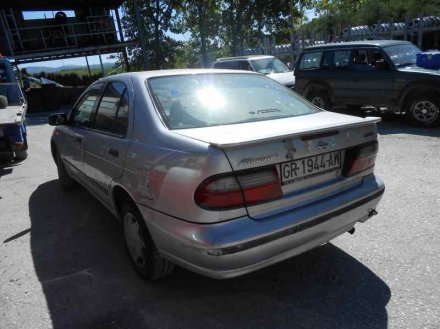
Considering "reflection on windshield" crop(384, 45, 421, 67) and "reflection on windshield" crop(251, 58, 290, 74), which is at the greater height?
"reflection on windshield" crop(384, 45, 421, 67)

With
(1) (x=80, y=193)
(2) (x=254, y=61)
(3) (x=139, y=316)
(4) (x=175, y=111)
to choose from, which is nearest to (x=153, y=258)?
(3) (x=139, y=316)

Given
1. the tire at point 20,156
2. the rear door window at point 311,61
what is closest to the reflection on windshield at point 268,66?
the rear door window at point 311,61

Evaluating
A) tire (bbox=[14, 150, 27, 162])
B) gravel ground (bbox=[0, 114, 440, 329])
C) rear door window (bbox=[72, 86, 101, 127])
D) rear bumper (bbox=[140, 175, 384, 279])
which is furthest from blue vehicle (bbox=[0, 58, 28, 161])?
rear bumper (bbox=[140, 175, 384, 279])

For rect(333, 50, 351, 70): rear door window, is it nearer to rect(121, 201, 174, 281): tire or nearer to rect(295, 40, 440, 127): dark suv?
rect(295, 40, 440, 127): dark suv

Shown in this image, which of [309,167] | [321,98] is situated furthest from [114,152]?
[321,98]

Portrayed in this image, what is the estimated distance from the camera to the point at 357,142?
2.73 m

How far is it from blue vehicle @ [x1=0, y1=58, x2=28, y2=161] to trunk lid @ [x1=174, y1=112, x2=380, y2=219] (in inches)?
222

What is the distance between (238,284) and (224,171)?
3.70ft

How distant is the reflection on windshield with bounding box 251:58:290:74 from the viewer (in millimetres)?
12195

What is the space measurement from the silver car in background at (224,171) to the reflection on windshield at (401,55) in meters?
5.71

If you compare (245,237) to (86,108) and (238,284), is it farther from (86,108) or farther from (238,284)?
(86,108)

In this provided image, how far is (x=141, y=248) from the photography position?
2.93 metres

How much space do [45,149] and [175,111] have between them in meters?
7.13

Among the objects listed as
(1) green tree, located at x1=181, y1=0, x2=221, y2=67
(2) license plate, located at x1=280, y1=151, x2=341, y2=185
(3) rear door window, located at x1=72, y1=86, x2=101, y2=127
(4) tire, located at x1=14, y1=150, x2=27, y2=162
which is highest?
(1) green tree, located at x1=181, y1=0, x2=221, y2=67
